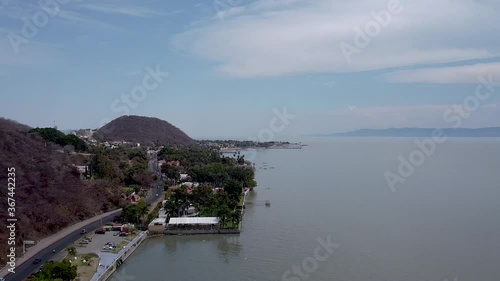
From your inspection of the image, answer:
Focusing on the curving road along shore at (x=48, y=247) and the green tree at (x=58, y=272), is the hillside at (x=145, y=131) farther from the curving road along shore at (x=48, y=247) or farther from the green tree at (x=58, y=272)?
the green tree at (x=58, y=272)

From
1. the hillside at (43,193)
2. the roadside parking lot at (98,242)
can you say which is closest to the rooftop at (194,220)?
the roadside parking lot at (98,242)

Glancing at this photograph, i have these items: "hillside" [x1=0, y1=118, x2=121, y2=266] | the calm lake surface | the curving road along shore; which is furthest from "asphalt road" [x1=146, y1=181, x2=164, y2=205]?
the calm lake surface

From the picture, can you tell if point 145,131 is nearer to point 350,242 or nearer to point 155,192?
point 155,192

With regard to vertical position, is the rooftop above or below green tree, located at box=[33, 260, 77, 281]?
above

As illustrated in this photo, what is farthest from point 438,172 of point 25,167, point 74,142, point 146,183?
point 25,167

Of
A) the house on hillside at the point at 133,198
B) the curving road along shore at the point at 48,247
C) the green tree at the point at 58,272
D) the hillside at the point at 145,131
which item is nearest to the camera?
the green tree at the point at 58,272

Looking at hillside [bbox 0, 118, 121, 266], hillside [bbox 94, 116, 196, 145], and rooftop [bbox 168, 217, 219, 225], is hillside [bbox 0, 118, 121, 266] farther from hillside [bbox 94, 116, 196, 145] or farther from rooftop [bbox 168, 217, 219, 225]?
hillside [bbox 94, 116, 196, 145]
